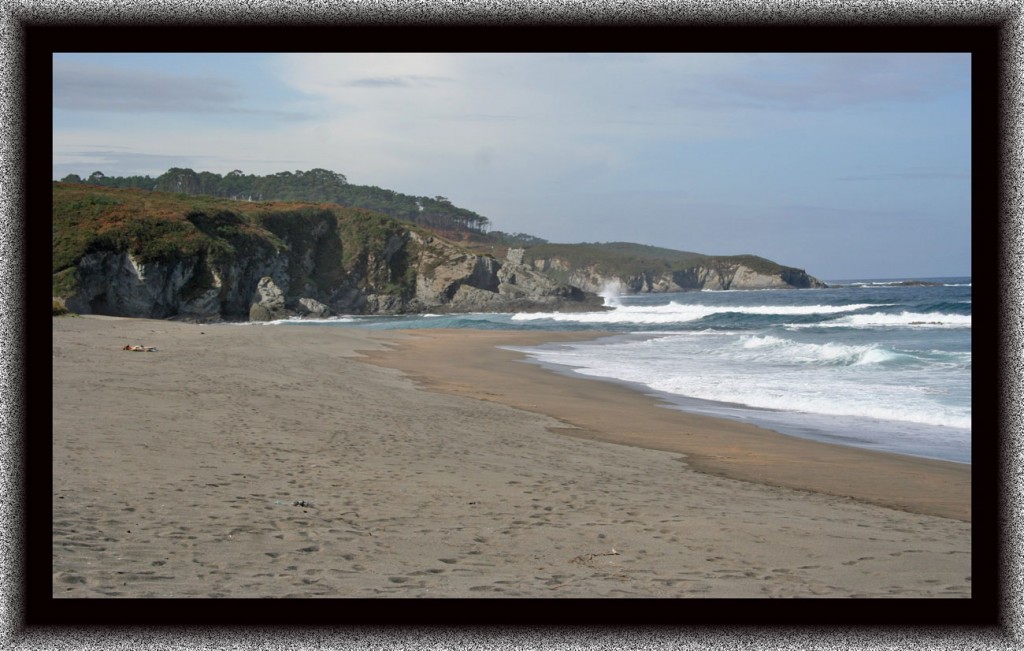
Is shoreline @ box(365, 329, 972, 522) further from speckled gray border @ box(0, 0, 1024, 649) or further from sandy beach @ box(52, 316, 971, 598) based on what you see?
speckled gray border @ box(0, 0, 1024, 649)

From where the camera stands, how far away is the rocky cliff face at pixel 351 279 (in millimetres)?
52188

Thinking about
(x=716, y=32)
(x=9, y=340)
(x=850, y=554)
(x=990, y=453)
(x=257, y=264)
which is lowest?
(x=850, y=554)

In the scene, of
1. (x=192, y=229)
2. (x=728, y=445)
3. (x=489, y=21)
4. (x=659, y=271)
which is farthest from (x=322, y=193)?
A: (x=489, y=21)

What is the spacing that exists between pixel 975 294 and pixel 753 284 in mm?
131709

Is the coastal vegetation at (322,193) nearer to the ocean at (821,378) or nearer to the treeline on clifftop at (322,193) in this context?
the treeline on clifftop at (322,193)

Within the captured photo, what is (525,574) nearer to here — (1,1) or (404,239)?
(1,1)

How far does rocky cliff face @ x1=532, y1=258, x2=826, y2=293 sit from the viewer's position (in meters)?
128

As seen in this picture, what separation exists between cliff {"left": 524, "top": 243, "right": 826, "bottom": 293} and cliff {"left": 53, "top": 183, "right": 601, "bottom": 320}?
52.7 meters

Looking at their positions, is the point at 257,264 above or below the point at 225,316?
above

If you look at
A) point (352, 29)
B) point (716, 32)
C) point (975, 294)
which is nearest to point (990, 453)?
point (975, 294)

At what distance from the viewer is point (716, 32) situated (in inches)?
78.5

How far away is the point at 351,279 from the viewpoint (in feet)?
228

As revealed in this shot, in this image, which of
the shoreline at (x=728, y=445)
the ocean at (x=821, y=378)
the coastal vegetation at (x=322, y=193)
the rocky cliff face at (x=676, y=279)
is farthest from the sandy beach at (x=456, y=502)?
the rocky cliff face at (x=676, y=279)

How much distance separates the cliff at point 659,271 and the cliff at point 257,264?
52.7 meters
